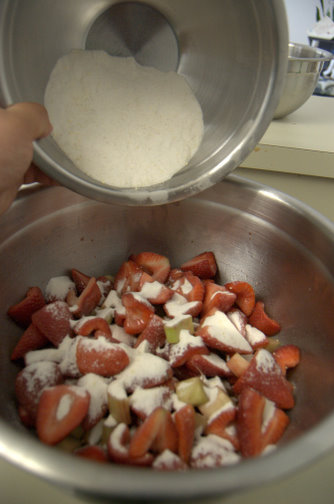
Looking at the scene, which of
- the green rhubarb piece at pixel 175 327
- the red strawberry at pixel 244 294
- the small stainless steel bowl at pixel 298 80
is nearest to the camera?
the green rhubarb piece at pixel 175 327

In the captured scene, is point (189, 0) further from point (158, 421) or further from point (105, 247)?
point (158, 421)

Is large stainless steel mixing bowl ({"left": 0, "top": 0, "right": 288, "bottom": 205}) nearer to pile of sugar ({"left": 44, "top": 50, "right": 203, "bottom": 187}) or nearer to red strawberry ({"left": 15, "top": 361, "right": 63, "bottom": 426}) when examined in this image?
pile of sugar ({"left": 44, "top": 50, "right": 203, "bottom": 187})

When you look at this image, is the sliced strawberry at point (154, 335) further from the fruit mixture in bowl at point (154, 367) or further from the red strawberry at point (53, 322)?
the red strawberry at point (53, 322)

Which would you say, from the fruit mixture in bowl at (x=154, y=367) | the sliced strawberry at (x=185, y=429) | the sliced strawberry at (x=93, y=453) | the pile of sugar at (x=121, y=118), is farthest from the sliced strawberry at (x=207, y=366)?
the pile of sugar at (x=121, y=118)

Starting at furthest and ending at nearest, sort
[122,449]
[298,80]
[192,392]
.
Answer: [298,80] < [192,392] < [122,449]

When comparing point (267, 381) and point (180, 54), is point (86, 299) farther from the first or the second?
point (180, 54)

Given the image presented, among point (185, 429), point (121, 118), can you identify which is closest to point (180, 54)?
point (121, 118)

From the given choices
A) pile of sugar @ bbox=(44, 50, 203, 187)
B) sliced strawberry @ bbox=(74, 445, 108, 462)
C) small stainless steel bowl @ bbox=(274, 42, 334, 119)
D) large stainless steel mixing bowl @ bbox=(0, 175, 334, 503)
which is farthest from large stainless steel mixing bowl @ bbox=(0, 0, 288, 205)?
small stainless steel bowl @ bbox=(274, 42, 334, 119)
